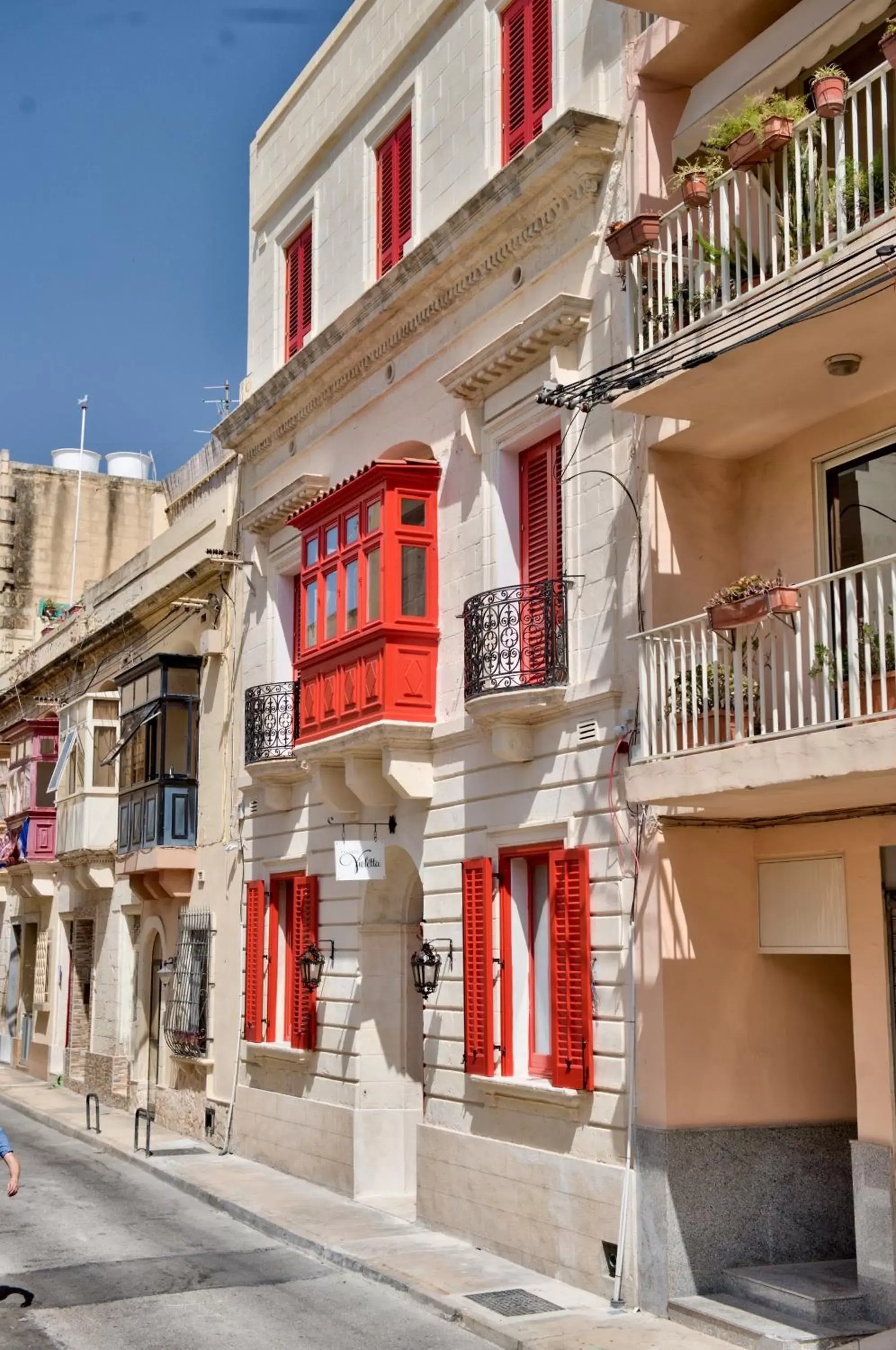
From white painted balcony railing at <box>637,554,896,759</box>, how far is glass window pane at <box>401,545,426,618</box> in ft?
14.0

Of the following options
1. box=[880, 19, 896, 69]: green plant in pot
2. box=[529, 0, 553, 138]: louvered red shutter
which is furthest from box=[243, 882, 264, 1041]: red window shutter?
box=[880, 19, 896, 69]: green plant in pot

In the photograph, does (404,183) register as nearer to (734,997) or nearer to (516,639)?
(516,639)

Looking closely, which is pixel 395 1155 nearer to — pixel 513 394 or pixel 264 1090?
pixel 264 1090

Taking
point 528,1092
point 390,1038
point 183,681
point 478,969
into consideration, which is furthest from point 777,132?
point 183,681

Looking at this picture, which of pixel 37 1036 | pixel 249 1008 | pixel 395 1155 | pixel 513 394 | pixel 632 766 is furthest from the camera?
pixel 37 1036

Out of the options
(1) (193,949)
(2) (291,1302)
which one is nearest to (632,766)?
(2) (291,1302)

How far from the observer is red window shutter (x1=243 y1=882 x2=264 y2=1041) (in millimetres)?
19641

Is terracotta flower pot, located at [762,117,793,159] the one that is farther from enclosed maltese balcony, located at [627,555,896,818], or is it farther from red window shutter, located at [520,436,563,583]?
red window shutter, located at [520,436,563,583]

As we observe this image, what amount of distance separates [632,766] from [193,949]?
1262 centimetres

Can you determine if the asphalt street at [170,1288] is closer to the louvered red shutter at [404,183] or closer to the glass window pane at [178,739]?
the glass window pane at [178,739]

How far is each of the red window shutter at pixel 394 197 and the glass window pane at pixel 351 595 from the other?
3629mm

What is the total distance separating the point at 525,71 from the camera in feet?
48.7

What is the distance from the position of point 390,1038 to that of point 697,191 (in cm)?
994

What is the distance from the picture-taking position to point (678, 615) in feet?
39.8
